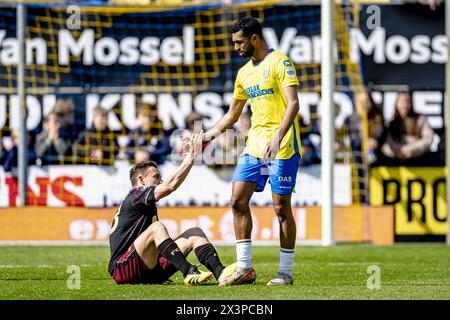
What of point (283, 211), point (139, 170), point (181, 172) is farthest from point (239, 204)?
point (139, 170)

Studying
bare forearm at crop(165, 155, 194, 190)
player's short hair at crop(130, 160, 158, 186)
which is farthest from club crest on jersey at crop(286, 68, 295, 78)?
player's short hair at crop(130, 160, 158, 186)

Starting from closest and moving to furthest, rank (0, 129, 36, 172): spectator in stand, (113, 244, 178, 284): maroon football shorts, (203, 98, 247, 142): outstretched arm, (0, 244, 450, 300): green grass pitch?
(0, 244, 450, 300): green grass pitch, (113, 244, 178, 284): maroon football shorts, (203, 98, 247, 142): outstretched arm, (0, 129, 36, 172): spectator in stand

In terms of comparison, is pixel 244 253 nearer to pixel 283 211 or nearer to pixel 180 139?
pixel 283 211

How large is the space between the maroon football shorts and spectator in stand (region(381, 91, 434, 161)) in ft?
33.2

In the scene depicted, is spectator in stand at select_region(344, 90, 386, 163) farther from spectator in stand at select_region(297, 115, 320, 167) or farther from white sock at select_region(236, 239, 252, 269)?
white sock at select_region(236, 239, 252, 269)

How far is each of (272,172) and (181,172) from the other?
93cm

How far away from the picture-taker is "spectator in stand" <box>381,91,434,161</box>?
20891mm

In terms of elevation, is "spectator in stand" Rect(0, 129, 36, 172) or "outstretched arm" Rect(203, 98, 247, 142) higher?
"outstretched arm" Rect(203, 98, 247, 142)

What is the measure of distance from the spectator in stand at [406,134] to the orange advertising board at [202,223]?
128 cm

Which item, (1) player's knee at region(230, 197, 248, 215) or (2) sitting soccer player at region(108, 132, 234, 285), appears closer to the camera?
(2) sitting soccer player at region(108, 132, 234, 285)

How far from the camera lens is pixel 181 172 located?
11.0 metres

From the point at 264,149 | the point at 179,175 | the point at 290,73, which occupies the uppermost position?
the point at 290,73

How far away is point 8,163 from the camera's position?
21.2 metres
